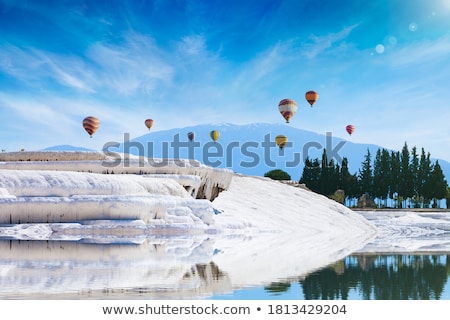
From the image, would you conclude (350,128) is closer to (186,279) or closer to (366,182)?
(366,182)

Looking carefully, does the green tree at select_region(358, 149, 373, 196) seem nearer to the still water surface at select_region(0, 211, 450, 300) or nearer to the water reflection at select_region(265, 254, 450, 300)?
the still water surface at select_region(0, 211, 450, 300)

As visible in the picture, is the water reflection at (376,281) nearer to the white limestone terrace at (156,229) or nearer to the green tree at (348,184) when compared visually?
the white limestone terrace at (156,229)

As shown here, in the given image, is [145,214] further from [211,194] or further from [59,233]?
[211,194]

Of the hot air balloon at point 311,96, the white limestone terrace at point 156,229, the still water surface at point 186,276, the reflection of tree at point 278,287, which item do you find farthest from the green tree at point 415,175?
the reflection of tree at point 278,287

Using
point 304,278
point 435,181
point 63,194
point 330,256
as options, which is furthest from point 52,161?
point 435,181

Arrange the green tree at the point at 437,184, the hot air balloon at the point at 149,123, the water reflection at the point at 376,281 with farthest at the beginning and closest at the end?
the green tree at the point at 437,184 → the hot air balloon at the point at 149,123 → the water reflection at the point at 376,281

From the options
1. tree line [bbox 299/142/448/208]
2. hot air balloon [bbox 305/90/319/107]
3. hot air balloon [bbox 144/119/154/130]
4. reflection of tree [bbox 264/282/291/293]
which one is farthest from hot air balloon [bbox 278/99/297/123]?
reflection of tree [bbox 264/282/291/293]
